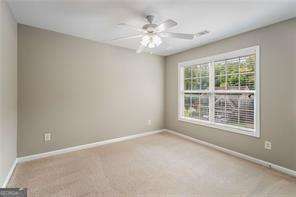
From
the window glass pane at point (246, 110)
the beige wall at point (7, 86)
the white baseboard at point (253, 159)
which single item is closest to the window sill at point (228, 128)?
the window glass pane at point (246, 110)

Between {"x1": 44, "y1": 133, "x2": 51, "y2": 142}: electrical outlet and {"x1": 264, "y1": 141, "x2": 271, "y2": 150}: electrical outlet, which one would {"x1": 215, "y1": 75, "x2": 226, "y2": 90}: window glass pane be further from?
{"x1": 44, "y1": 133, "x2": 51, "y2": 142}: electrical outlet

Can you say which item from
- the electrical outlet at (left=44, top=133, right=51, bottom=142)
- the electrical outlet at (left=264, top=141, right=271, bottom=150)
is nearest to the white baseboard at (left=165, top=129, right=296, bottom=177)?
the electrical outlet at (left=264, top=141, right=271, bottom=150)

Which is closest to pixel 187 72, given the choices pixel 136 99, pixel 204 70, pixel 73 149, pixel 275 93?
pixel 204 70

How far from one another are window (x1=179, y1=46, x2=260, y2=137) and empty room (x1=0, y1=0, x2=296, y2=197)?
0.02 meters

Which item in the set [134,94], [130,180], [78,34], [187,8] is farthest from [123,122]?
[187,8]

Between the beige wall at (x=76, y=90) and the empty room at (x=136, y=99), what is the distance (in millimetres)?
20

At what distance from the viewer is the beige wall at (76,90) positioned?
276 centimetres

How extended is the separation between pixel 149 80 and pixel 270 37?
277 centimetres

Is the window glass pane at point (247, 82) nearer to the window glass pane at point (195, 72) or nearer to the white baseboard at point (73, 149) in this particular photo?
the window glass pane at point (195, 72)

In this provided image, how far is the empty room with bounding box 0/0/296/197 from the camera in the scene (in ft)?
6.76

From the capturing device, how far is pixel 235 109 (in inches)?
125

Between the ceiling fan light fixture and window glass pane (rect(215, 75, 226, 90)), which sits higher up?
the ceiling fan light fixture

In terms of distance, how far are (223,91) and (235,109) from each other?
434 millimetres

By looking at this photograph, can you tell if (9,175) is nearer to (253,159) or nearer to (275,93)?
(253,159)
